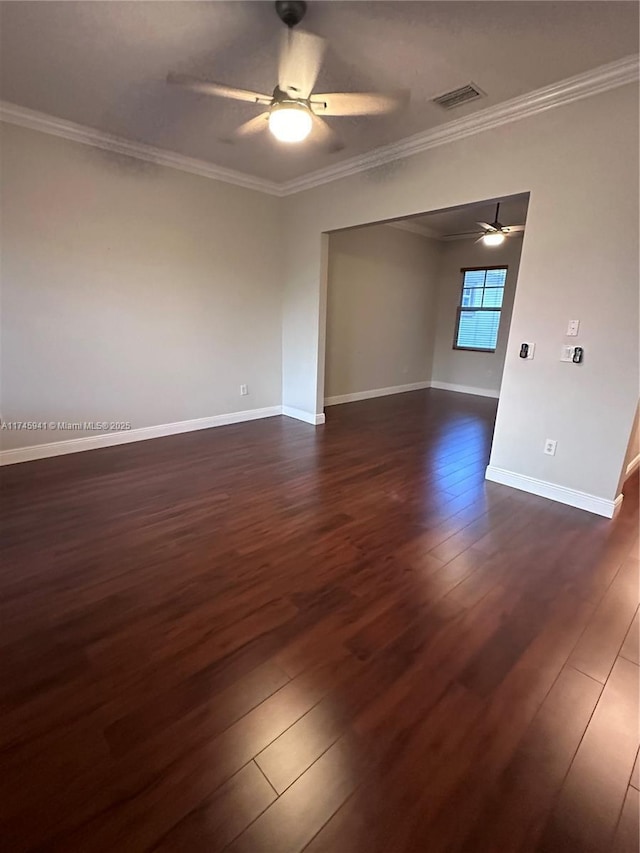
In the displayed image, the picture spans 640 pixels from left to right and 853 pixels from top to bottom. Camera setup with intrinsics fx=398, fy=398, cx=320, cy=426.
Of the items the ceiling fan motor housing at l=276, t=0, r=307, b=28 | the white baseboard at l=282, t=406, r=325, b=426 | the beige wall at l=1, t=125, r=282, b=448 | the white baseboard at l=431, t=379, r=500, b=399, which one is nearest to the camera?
the ceiling fan motor housing at l=276, t=0, r=307, b=28

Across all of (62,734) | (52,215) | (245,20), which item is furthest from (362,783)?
(52,215)

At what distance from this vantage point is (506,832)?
1101mm

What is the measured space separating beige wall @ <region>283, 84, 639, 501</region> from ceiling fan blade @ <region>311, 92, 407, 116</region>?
66 cm

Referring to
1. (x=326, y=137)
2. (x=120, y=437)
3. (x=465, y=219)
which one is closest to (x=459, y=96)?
(x=326, y=137)

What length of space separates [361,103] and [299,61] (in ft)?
1.98

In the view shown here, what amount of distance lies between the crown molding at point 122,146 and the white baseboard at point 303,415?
262 centimetres

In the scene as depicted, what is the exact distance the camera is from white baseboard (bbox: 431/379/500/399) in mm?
7084

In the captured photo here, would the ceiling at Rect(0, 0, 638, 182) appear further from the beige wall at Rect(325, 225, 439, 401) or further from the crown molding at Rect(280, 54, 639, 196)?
the beige wall at Rect(325, 225, 439, 401)

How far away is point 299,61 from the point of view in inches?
90.0

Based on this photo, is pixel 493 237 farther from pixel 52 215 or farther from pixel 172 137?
pixel 52 215

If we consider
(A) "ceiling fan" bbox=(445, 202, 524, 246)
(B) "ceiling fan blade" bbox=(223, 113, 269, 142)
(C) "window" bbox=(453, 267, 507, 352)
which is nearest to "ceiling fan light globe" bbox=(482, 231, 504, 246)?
(A) "ceiling fan" bbox=(445, 202, 524, 246)

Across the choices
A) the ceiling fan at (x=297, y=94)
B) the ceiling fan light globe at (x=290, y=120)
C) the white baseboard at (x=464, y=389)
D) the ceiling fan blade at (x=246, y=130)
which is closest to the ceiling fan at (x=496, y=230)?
the white baseboard at (x=464, y=389)

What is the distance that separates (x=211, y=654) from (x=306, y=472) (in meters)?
1.99

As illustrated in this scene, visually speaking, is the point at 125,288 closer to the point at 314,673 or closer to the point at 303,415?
the point at 303,415
